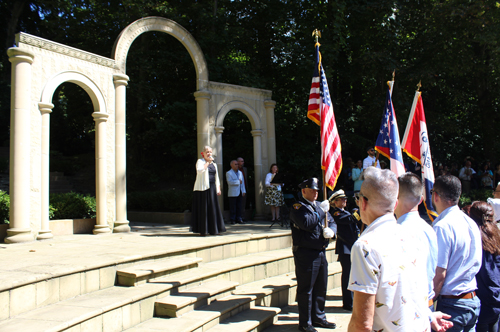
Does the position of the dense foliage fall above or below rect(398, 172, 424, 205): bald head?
above

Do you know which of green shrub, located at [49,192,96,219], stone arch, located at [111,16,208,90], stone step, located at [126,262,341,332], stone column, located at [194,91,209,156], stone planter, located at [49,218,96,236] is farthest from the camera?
stone column, located at [194,91,209,156]

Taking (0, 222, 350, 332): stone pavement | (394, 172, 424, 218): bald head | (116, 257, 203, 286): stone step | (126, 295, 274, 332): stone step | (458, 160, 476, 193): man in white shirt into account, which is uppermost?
(458, 160, 476, 193): man in white shirt

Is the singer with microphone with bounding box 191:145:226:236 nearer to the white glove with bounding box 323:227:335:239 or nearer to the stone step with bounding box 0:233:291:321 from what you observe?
the stone step with bounding box 0:233:291:321

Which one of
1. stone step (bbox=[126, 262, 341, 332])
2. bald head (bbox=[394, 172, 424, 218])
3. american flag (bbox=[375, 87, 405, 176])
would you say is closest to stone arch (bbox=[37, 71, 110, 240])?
stone step (bbox=[126, 262, 341, 332])

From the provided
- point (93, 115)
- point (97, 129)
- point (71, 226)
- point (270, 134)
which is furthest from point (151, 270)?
point (270, 134)

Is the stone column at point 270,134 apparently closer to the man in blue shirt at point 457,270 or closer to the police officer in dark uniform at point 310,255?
the police officer in dark uniform at point 310,255

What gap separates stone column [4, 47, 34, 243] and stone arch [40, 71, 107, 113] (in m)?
0.40

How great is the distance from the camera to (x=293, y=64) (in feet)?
52.8

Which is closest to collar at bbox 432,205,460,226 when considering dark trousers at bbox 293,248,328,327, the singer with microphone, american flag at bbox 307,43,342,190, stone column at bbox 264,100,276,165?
dark trousers at bbox 293,248,328,327

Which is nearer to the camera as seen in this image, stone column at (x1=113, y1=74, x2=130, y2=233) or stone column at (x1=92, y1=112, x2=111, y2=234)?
stone column at (x1=92, y1=112, x2=111, y2=234)

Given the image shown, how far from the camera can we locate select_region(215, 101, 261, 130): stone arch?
12.1 m

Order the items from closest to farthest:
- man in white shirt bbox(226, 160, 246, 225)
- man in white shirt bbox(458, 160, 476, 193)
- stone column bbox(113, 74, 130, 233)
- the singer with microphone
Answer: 1. the singer with microphone
2. stone column bbox(113, 74, 130, 233)
3. man in white shirt bbox(226, 160, 246, 225)
4. man in white shirt bbox(458, 160, 476, 193)

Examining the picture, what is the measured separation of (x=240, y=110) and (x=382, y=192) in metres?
10.7

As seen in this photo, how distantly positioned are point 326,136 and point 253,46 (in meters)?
12.6
